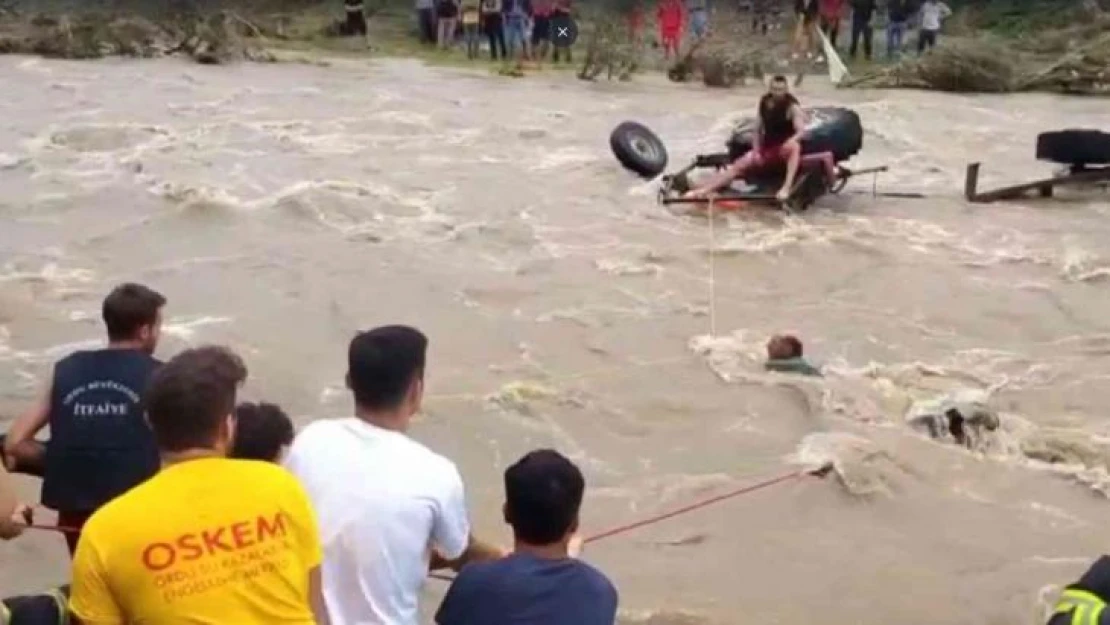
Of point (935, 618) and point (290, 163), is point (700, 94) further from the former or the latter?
point (935, 618)

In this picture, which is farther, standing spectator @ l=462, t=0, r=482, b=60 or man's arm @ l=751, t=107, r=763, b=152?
standing spectator @ l=462, t=0, r=482, b=60

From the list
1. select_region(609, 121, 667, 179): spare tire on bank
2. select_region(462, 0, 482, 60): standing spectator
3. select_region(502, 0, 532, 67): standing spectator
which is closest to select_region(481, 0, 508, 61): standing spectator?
select_region(502, 0, 532, 67): standing spectator

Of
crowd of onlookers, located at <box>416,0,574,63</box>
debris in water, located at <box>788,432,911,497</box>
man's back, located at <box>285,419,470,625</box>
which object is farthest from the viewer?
crowd of onlookers, located at <box>416,0,574,63</box>

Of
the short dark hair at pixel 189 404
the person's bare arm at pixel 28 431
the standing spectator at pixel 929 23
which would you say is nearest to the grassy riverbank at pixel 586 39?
the standing spectator at pixel 929 23

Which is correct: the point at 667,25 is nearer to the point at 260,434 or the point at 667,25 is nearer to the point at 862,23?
the point at 862,23

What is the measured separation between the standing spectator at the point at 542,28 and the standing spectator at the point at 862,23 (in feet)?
15.4

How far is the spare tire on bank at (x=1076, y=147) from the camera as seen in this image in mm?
16031

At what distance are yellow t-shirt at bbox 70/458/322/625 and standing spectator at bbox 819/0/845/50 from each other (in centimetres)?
2546

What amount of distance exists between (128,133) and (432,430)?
1072 centimetres

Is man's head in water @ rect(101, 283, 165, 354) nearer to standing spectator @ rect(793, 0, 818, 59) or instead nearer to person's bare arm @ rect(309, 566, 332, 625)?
person's bare arm @ rect(309, 566, 332, 625)

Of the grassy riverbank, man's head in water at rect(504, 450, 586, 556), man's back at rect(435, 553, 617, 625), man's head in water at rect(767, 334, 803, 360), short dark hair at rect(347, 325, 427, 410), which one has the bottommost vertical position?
man's head in water at rect(767, 334, 803, 360)

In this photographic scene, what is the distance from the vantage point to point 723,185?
1535 cm

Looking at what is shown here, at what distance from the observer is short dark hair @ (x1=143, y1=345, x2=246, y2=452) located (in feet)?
11.8

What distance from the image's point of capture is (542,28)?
92.2 feet
